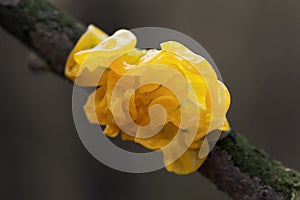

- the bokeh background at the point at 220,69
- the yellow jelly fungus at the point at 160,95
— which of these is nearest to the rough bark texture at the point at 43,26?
the yellow jelly fungus at the point at 160,95

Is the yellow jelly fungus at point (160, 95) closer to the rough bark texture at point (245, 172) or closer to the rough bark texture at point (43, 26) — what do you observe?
the rough bark texture at point (245, 172)

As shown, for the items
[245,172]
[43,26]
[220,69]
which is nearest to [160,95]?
[245,172]

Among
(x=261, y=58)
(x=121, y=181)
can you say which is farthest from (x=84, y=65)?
(x=121, y=181)

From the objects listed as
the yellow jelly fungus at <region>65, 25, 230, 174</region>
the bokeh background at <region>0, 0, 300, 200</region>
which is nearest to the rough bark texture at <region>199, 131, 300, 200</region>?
the yellow jelly fungus at <region>65, 25, 230, 174</region>

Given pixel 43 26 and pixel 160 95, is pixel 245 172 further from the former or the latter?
pixel 43 26

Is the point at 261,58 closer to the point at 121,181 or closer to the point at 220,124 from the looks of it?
the point at 121,181

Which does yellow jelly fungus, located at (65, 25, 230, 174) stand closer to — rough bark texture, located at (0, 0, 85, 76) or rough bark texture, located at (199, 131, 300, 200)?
rough bark texture, located at (199, 131, 300, 200)
